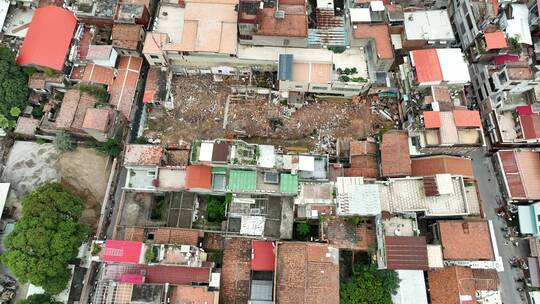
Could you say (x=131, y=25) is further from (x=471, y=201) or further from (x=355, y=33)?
(x=471, y=201)

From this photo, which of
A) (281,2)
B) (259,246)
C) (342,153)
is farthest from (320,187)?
(281,2)

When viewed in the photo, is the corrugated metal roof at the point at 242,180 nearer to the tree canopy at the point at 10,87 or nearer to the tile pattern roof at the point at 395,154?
the tile pattern roof at the point at 395,154

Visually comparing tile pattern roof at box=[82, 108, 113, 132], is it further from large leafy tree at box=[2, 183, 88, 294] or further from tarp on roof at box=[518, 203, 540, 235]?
tarp on roof at box=[518, 203, 540, 235]

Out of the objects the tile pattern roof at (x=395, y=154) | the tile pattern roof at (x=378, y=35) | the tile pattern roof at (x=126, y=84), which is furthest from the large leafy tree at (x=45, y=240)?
the tile pattern roof at (x=378, y=35)

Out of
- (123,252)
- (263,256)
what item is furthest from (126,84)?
(263,256)

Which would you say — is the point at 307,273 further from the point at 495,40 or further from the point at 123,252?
the point at 495,40

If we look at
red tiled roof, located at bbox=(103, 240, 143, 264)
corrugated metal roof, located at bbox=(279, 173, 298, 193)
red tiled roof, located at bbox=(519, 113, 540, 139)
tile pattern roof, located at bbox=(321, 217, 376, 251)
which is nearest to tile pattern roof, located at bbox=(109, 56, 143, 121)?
red tiled roof, located at bbox=(103, 240, 143, 264)
